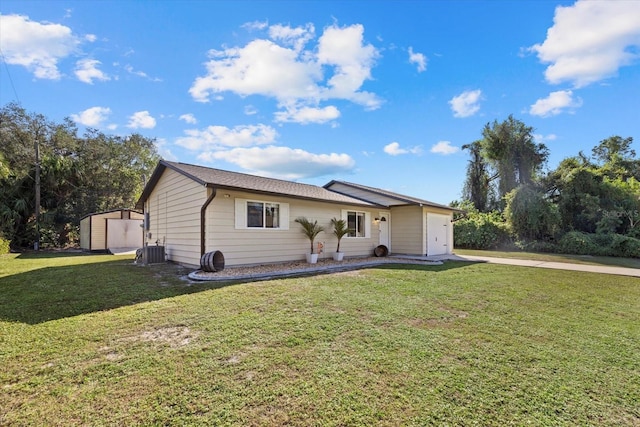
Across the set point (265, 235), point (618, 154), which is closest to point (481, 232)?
point (265, 235)

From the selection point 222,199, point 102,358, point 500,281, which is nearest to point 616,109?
point 500,281

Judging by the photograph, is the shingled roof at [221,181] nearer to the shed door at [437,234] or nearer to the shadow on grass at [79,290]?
the shadow on grass at [79,290]

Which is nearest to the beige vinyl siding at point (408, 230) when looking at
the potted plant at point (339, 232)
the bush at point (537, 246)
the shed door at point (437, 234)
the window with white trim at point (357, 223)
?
the shed door at point (437, 234)

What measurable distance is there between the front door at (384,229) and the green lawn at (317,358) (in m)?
7.86

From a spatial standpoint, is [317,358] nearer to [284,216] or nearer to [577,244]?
[284,216]

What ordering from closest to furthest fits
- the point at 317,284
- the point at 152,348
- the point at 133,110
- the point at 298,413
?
the point at 298,413 < the point at 152,348 < the point at 317,284 < the point at 133,110

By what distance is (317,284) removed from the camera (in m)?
6.46

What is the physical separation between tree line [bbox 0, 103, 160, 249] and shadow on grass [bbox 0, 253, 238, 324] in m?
12.6

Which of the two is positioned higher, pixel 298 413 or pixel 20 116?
pixel 20 116

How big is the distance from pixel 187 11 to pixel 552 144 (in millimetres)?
25434

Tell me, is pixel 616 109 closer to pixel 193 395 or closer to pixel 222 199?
pixel 222 199

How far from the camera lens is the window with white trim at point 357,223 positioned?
1236 centimetres

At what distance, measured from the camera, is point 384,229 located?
13938mm

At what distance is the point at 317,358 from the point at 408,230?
37.3ft
